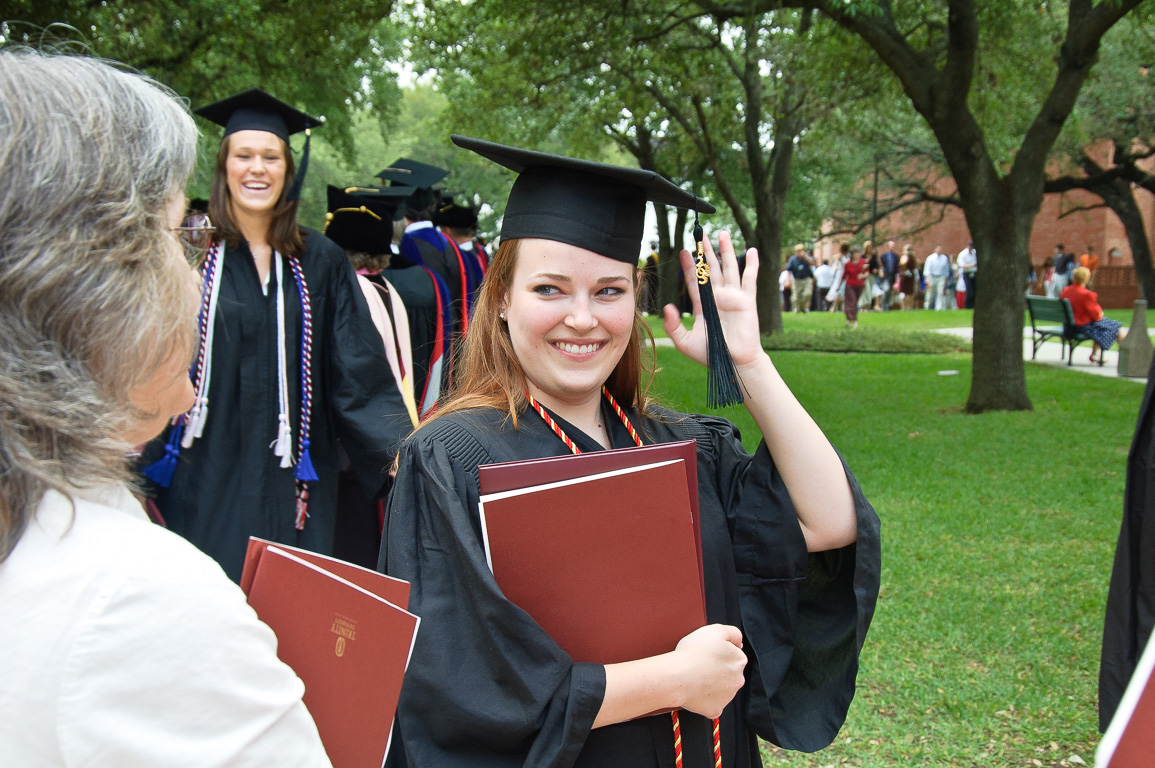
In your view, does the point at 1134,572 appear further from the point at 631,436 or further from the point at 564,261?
the point at 564,261

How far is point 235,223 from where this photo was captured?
355 centimetres

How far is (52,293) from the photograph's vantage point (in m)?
0.91

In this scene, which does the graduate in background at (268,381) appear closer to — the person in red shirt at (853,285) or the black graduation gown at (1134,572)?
the black graduation gown at (1134,572)

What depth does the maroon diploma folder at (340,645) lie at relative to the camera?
118 centimetres

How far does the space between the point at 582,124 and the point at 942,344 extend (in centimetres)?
901

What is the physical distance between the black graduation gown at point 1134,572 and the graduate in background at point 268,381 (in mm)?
2341

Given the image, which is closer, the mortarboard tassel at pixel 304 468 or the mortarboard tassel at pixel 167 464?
the mortarboard tassel at pixel 167 464

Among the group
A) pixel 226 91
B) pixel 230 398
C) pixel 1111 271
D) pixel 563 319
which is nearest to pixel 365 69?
pixel 226 91

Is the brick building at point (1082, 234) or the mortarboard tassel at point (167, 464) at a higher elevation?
the brick building at point (1082, 234)

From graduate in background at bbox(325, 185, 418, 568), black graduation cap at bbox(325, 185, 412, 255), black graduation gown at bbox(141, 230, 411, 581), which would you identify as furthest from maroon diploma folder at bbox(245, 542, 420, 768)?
black graduation cap at bbox(325, 185, 412, 255)

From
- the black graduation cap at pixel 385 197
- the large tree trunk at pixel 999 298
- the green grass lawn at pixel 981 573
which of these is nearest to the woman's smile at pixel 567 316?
the green grass lawn at pixel 981 573

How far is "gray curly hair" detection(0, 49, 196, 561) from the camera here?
2.94ft

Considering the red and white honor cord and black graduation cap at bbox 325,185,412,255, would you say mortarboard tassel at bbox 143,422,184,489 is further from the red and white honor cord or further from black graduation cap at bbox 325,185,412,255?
the red and white honor cord

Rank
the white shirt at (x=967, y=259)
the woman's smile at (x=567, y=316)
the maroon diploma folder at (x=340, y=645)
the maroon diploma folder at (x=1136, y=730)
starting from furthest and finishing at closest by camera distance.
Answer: the white shirt at (x=967, y=259) → the woman's smile at (x=567, y=316) → the maroon diploma folder at (x=340, y=645) → the maroon diploma folder at (x=1136, y=730)
